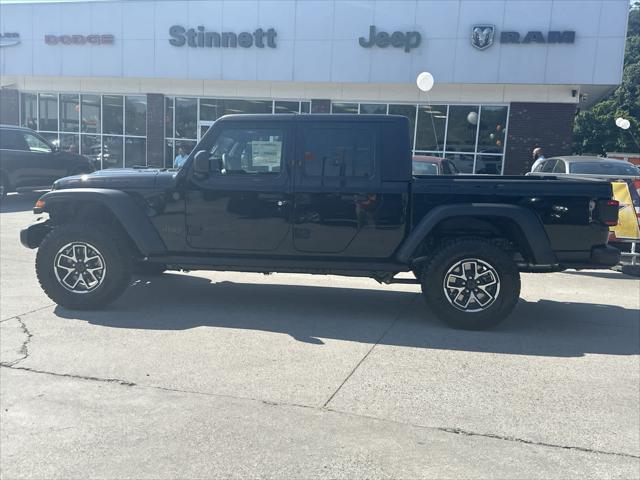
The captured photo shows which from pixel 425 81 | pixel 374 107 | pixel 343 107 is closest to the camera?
pixel 425 81

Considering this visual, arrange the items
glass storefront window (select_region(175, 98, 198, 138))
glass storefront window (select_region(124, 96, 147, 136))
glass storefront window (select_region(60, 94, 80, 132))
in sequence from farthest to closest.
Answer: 1. glass storefront window (select_region(60, 94, 80, 132))
2. glass storefront window (select_region(124, 96, 147, 136))
3. glass storefront window (select_region(175, 98, 198, 138))

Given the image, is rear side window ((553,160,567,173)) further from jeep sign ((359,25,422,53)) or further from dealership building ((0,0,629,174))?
jeep sign ((359,25,422,53))

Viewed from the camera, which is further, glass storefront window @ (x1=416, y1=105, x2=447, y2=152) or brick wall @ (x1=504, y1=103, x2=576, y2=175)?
glass storefront window @ (x1=416, y1=105, x2=447, y2=152)

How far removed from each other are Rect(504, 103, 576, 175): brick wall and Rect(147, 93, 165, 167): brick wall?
12.0 m

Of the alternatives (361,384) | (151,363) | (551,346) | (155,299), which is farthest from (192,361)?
(551,346)

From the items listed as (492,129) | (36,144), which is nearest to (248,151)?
(36,144)

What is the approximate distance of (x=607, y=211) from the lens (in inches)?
212

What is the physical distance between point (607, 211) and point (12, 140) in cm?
1415

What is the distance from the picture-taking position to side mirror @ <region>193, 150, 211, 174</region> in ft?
18.6

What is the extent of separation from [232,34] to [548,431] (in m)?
17.4

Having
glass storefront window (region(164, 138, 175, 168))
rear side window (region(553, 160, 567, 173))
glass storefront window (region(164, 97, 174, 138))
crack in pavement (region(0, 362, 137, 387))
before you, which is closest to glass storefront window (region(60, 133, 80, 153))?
glass storefront window (region(164, 138, 175, 168))

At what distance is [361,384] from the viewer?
4230 mm

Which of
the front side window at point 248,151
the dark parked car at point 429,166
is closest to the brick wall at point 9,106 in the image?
the dark parked car at point 429,166

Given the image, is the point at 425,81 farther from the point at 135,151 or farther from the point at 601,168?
the point at 135,151
